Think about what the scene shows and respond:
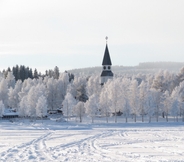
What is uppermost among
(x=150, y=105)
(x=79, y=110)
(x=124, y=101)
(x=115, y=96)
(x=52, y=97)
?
(x=52, y=97)

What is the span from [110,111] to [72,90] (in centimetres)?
2908

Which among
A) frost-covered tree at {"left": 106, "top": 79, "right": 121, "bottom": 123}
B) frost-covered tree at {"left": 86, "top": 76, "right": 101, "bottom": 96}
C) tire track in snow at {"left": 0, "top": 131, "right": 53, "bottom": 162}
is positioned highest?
frost-covered tree at {"left": 86, "top": 76, "right": 101, "bottom": 96}

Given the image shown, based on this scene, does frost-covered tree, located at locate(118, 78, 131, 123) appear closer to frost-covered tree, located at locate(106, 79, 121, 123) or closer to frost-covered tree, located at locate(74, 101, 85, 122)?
frost-covered tree, located at locate(106, 79, 121, 123)

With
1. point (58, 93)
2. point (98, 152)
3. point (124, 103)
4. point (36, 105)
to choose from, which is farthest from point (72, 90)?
point (98, 152)

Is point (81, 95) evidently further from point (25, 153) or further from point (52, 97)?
point (25, 153)

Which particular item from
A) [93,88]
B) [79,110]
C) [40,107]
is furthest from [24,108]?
[93,88]

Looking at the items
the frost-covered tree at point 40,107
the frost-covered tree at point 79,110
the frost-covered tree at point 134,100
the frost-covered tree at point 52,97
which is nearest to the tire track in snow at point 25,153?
the frost-covered tree at point 134,100

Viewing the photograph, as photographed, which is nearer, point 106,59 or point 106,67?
point 106,59

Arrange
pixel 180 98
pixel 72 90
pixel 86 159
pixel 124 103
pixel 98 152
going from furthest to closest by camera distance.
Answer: pixel 72 90, pixel 180 98, pixel 124 103, pixel 98 152, pixel 86 159

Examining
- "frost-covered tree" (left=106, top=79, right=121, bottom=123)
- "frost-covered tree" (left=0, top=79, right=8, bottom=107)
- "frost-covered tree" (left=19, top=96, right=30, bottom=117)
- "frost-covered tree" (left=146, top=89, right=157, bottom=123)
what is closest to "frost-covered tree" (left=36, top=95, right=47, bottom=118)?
"frost-covered tree" (left=19, top=96, right=30, bottom=117)

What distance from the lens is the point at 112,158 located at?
74.3ft

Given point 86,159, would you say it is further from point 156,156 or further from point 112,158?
point 156,156

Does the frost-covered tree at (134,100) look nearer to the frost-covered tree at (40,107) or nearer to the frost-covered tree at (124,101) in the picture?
the frost-covered tree at (124,101)

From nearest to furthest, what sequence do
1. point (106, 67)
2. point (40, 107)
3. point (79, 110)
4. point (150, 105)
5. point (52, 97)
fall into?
point (150, 105) → point (79, 110) → point (40, 107) → point (106, 67) → point (52, 97)
